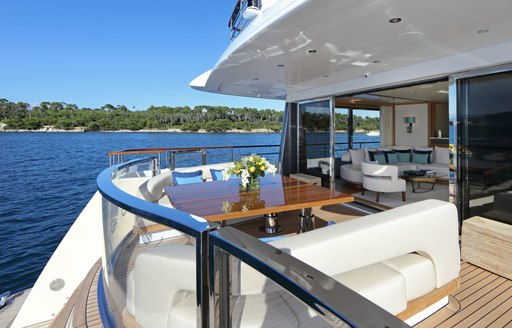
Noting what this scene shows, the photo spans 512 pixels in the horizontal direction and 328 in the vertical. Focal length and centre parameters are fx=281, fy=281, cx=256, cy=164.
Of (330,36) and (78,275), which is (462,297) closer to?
(330,36)

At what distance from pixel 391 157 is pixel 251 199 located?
18.1ft

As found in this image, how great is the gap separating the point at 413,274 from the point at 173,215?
4.92 ft

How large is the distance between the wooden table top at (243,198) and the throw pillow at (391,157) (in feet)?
14.5

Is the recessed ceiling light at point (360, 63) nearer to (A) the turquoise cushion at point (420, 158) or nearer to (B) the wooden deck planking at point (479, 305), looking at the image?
(B) the wooden deck planking at point (479, 305)

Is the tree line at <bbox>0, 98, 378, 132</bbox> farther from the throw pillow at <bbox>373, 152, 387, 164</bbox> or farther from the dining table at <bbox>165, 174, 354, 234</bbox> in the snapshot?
the dining table at <bbox>165, 174, 354, 234</bbox>

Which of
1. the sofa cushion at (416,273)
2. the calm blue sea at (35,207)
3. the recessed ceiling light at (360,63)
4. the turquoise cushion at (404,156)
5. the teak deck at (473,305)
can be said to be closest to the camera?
the sofa cushion at (416,273)

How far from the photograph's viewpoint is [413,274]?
1661mm

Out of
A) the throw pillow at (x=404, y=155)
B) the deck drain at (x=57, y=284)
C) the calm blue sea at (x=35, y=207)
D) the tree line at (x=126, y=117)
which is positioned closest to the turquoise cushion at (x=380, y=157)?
the throw pillow at (x=404, y=155)

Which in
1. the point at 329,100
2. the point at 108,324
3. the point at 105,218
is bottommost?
the point at 108,324

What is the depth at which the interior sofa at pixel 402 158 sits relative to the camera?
21.6 ft

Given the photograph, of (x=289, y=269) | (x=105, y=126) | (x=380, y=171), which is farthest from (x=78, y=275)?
(x=105, y=126)

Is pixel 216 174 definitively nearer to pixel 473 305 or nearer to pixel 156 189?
pixel 156 189

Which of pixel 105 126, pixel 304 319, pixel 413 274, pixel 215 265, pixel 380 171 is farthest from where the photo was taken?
pixel 105 126

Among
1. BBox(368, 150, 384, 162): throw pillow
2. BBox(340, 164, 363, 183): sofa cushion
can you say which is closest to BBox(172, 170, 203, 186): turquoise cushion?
BBox(340, 164, 363, 183): sofa cushion
